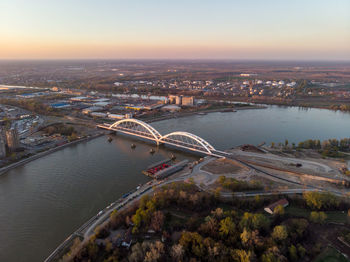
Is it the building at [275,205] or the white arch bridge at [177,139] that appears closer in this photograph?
the building at [275,205]

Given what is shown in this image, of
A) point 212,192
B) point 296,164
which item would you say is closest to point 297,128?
point 296,164

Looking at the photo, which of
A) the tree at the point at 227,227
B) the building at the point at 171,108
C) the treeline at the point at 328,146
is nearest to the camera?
the tree at the point at 227,227

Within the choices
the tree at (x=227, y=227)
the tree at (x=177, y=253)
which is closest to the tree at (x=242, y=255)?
the tree at (x=227, y=227)

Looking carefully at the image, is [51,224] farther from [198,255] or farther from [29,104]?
[29,104]

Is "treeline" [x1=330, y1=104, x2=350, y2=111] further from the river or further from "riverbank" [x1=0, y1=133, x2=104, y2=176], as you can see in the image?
"riverbank" [x1=0, y1=133, x2=104, y2=176]

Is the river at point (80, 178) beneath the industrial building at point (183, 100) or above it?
beneath

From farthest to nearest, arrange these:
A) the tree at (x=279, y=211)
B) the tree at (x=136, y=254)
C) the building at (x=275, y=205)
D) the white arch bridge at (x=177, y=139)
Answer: the white arch bridge at (x=177, y=139)
the building at (x=275, y=205)
the tree at (x=279, y=211)
the tree at (x=136, y=254)

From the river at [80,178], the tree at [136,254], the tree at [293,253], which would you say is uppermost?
the tree at [136,254]

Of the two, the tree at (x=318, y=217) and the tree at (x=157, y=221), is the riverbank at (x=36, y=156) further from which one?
the tree at (x=318, y=217)
